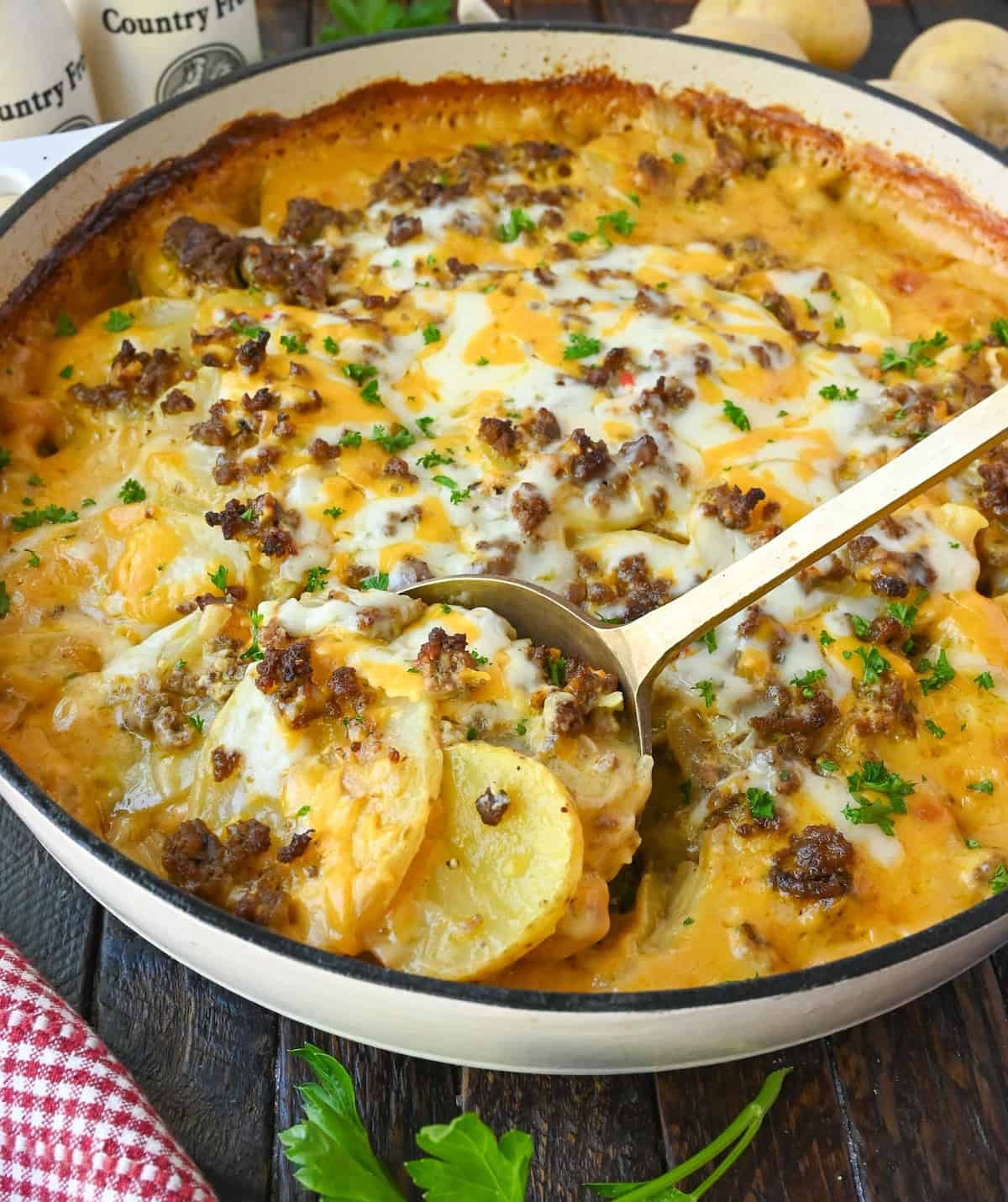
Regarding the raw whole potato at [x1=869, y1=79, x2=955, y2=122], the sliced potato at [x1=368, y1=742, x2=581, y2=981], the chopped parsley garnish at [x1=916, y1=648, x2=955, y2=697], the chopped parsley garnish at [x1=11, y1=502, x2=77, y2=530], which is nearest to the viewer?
the sliced potato at [x1=368, y1=742, x2=581, y2=981]

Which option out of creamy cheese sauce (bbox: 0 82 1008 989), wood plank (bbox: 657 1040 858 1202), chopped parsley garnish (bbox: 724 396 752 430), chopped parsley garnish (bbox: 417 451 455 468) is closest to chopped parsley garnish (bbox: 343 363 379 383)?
creamy cheese sauce (bbox: 0 82 1008 989)

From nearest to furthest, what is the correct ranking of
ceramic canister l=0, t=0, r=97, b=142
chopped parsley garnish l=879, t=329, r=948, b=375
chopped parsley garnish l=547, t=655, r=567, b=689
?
chopped parsley garnish l=547, t=655, r=567, b=689 → chopped parsley garnish l=879, t=329, r=948, b=375 → ceramic canister l=0, t=0, r=97, b=142

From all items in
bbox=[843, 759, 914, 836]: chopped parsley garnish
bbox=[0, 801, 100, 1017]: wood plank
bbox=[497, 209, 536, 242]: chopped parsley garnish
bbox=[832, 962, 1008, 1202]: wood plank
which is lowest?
bbox=[832, 962, 1008, 1202]: wood plank

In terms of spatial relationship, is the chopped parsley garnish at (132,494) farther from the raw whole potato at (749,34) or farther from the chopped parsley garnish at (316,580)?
the raw whole potato at (749,34)

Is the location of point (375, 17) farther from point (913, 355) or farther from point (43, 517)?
point (43, 517)

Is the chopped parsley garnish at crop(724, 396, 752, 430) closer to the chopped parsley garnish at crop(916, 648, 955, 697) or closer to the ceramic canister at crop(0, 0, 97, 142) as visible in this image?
the chopped parsley garnish at crop(916, 648, 955, 697)

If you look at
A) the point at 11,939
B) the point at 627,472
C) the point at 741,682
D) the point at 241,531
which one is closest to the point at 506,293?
the point at 627,472

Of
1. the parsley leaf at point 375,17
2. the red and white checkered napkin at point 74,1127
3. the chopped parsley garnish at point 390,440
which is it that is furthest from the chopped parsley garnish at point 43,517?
the parsley leaf at point 375,17

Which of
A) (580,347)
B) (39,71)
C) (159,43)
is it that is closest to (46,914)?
(580,347)
